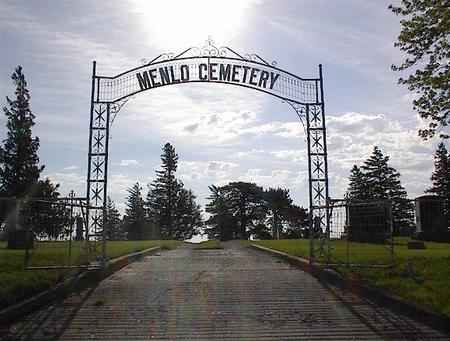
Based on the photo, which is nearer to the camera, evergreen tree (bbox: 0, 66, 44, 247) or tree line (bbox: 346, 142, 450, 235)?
evergreen tree (bbox: 0, 66, 44, 247)

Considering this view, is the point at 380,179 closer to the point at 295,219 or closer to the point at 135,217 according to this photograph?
the point at 295,219

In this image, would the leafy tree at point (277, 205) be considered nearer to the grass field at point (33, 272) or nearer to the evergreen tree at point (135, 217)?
the evergreen tree at point (135, 217)

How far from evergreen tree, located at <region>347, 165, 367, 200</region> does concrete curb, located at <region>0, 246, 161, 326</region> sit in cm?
5689

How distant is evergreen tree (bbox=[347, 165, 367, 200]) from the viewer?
7006 cm

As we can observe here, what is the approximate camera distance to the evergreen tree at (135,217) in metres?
80.7

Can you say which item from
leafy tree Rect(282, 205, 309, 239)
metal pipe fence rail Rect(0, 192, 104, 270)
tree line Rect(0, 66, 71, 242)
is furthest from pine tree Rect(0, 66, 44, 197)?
leafy tree Rect(282, 205, 309, 239)

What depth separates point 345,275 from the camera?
13.0 m

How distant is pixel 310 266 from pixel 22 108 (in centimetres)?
3740

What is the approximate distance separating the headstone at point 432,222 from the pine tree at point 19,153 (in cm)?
3249

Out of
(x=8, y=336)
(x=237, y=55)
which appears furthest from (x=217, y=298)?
(x=237, y=55)

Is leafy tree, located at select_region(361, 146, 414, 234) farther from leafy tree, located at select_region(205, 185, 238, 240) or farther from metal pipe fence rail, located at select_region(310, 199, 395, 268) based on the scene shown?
metal pipe fence rail, located at select_region(310, 199, 395, 268)

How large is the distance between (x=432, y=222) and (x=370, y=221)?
13.6 m

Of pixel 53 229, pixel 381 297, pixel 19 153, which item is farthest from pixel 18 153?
pixel 381 297

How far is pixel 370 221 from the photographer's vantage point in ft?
48.0
